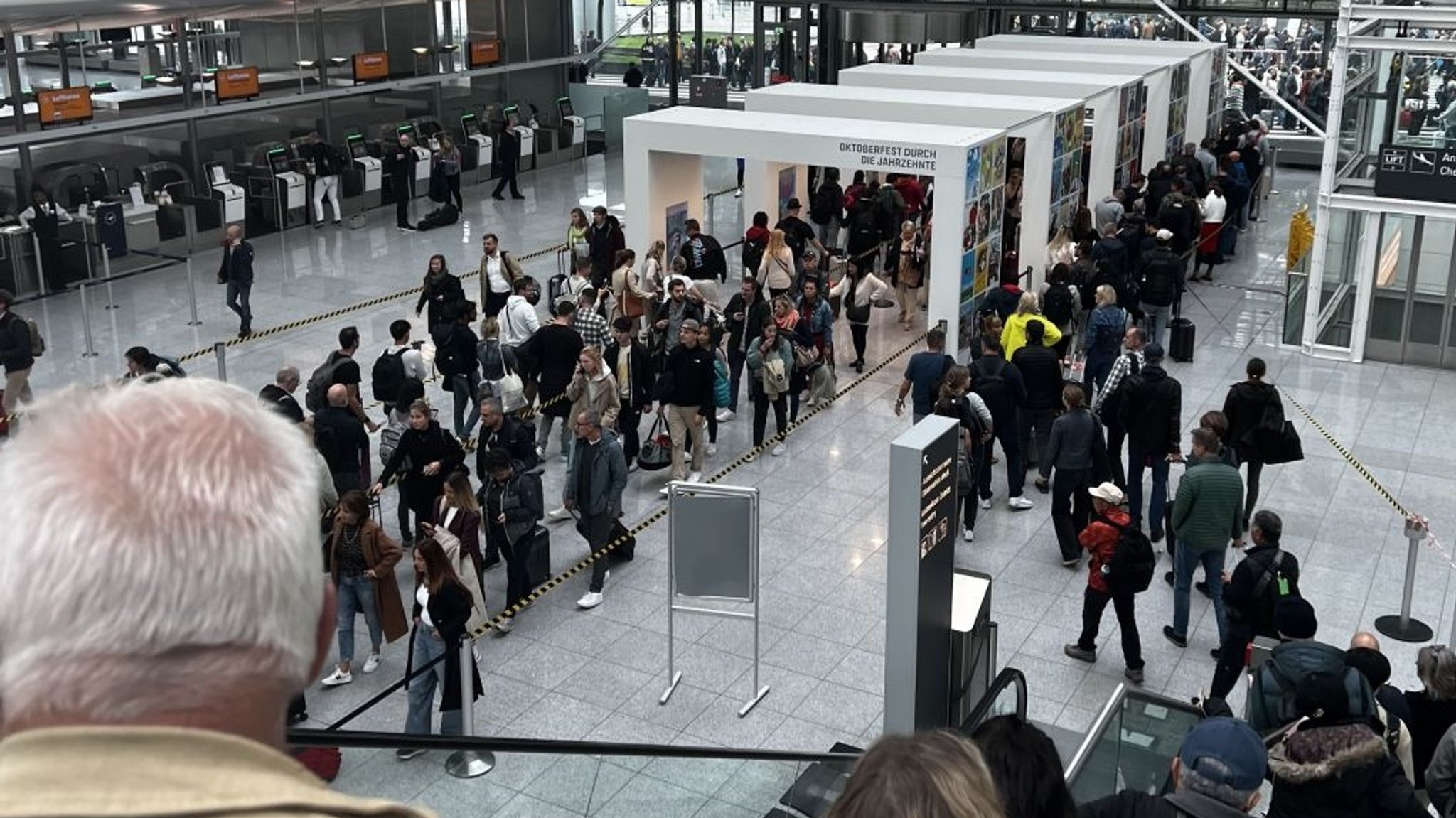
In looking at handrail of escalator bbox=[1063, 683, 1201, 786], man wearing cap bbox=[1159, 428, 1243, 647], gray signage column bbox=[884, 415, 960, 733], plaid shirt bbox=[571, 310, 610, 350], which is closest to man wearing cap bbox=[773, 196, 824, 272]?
plaid shirt bbox=[571, 310, 610, 350]

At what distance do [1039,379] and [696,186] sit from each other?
27.3 feet

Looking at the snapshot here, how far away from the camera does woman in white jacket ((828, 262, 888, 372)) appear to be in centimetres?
1573

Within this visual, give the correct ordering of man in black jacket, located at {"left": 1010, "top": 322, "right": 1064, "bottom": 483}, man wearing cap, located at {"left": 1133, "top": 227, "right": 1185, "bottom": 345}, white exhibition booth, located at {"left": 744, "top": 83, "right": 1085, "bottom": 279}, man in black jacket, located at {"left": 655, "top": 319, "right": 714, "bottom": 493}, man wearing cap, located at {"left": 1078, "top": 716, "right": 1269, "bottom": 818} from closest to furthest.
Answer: man wearing cap, located at {"left": 1078, "top": 716, "right": 1269, "bottom": 818}, man in black jacket, located at {"left": 1010, "top": 322, "right": 1064, "bottom": 483}, man in black jacket, located at {"left": 655, "top": 319, "right": 714, "bottom": 493}, man wearing cap, located at {"left": 1133, "top": 227, "right": 1185, "bottom": 345}, white exhibition booth, located at {"left": 744, "top": 83, "right": 1085, "bottom": 279}

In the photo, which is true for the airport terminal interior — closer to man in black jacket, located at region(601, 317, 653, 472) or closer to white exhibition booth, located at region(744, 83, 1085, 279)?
white exhibition booth, located at region(744, 83, 1085, 279)

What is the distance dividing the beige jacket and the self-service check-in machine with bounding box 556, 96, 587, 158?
29996mm

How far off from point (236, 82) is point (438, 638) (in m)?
17.2

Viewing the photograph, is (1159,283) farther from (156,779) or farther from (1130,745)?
(156,779)

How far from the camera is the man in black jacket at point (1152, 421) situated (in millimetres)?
11227

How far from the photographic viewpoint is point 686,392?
12.4 m

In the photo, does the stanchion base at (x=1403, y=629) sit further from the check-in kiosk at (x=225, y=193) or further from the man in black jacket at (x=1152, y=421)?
the check-in kiosk at (x=225, y=193)

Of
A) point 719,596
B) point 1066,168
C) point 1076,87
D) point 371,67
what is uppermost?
point 371,67

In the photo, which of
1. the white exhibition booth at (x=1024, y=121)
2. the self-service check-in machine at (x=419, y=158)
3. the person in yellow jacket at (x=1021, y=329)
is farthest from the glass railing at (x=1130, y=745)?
the self-service check-in machine at (x=419, y=158)

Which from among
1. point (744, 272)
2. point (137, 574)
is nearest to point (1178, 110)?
point (744, 272)

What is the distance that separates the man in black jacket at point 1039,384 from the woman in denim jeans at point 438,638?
5498 millimetres
